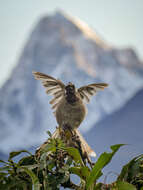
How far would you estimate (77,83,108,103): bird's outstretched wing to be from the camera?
9.63 ft

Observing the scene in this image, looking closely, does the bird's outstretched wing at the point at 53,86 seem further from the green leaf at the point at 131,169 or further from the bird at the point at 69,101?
the green leaf at the point at 131,169

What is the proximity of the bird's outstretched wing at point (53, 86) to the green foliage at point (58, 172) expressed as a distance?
1617mm

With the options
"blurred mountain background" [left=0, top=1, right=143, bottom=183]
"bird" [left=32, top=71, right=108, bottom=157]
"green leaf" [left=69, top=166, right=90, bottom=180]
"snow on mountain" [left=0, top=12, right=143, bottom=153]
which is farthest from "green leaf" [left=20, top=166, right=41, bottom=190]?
"snow on mountain" [left=0, top=12, right=143, bottom=153]

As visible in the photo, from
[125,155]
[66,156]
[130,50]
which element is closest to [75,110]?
[66,156]

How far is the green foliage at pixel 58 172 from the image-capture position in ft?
3.60

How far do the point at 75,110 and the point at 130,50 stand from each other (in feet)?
134

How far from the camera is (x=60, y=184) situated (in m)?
1.12

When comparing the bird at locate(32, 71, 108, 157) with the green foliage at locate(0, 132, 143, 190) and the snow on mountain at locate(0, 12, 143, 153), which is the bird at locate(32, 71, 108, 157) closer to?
the green foliage at locate(0, 132, 143, 190)

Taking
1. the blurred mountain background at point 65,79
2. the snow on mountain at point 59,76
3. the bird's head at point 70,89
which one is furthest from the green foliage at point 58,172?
the snow on mountain at point 59,76

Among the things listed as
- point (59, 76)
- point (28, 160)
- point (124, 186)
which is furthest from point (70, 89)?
point (59, 76)

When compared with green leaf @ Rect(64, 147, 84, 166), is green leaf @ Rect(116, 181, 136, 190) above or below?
below

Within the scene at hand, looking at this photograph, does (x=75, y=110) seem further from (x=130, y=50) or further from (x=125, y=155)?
(x=130, y=50)

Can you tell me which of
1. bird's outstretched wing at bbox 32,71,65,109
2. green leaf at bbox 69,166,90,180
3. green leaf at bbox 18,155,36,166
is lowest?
green leaf at bbox 69,166,90,180

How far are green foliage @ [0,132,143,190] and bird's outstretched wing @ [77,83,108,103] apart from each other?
1.74 metres
